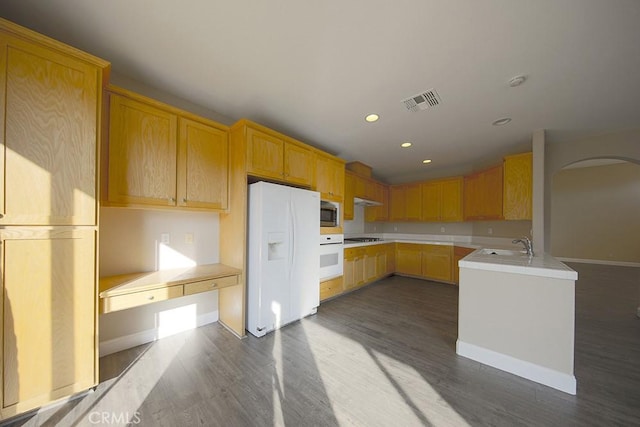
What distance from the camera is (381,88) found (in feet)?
7.25

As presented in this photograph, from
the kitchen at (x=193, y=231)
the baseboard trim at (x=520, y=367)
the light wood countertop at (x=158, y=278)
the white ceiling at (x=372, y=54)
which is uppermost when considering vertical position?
the white ceiling at (x=372, y=54)

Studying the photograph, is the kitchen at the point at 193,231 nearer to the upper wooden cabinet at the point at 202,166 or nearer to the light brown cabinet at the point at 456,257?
the upper wooden cabinet at the point at 202,166

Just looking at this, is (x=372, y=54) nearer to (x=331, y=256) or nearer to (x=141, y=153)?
(x=141, y=153)

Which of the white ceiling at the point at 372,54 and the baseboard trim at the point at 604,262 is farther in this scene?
the baseboard trim at the point at 604,262

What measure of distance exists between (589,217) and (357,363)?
921 centimetres

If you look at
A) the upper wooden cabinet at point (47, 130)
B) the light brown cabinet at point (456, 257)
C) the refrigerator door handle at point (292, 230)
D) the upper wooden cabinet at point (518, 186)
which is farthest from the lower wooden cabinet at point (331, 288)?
the upper wooden cabinet at point (518, 186)

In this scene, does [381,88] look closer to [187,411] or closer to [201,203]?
[201,203]

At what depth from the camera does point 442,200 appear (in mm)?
4961

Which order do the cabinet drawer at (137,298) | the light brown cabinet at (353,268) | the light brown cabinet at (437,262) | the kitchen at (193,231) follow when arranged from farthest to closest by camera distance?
the light brown cabinet at (437,262) → the light brown cabinet at (353,268) → the kitchen at (193,231) → the cabinet drawer at (137,298)

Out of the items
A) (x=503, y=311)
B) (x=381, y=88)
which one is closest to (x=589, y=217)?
(x=503, y=311)

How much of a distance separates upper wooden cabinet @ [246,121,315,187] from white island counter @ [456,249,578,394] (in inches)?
83.6

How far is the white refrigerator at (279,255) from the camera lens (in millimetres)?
2412

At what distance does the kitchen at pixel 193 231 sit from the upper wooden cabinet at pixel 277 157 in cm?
20

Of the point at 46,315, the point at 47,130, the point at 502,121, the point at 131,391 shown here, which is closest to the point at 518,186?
the point at 502,121
